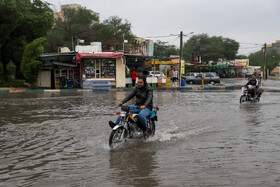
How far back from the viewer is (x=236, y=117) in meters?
11.0

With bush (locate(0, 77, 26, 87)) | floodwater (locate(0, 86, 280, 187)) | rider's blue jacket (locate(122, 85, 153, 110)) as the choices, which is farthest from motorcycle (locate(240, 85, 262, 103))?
bush (locate(0, 77, 26, 87))

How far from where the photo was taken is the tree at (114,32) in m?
50.6

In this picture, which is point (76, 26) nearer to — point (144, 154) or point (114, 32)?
point (114, 32)

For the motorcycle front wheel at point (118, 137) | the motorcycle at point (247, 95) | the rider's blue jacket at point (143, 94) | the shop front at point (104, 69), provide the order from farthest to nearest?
1. the shop front at point (104, 69)
2. the motorcycle at point (247, 95)
3. the rider's blue jacket at point (143, 94)
4. the motorcycle front wheel at point (118, 137)

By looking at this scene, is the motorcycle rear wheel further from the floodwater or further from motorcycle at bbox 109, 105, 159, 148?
motorcycle at bbox 109, 105, 159, 148

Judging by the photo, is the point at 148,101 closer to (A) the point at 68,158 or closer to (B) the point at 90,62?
(A) the point at 68,158

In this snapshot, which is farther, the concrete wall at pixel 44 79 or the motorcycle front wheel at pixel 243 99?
the concrete wall at pixel 44 79

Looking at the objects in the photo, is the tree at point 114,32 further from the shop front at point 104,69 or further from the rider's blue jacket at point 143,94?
the rider's blue jacket at point 143,94

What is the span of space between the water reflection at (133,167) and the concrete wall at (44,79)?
26494mm

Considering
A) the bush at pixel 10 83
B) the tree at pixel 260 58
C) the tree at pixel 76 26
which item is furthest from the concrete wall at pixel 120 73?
the tree at pixel 260 58

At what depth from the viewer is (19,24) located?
1163 inches

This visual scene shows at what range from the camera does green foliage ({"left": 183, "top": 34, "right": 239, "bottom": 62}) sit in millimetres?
81375

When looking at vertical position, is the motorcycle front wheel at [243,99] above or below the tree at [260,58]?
below

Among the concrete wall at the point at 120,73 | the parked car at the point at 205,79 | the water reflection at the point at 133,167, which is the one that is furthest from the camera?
the parked car at the point at 205,79
